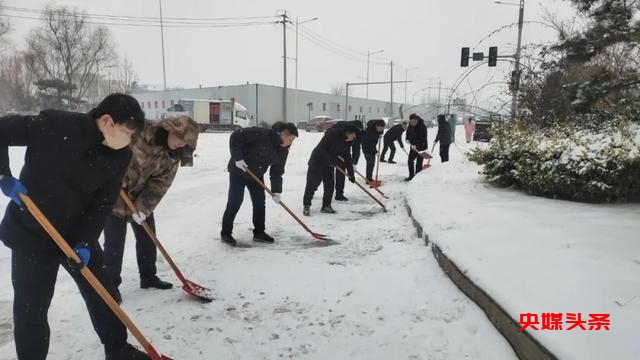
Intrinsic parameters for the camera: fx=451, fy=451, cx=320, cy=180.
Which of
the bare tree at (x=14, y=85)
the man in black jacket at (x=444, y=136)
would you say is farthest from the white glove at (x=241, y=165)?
the bare tree at (x=14, y=85)

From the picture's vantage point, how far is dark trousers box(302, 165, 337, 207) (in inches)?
271

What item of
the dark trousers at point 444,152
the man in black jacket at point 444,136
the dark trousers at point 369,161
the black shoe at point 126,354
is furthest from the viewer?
the dark trousers at point 444,152

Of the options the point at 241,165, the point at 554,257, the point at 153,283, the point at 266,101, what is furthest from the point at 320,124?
the point at 554,257

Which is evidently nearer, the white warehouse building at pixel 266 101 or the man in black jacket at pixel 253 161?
the man in black jacket at pixel 253 161

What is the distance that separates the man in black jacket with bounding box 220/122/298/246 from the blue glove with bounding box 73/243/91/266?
260 cm

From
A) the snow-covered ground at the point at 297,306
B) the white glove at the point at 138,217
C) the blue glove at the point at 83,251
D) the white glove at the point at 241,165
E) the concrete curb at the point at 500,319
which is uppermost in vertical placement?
the white glove at the point at 241,165

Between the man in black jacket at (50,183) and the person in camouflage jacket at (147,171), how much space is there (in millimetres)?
1047

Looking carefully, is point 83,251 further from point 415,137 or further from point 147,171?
point 415,137

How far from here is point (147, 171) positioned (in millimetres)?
3467

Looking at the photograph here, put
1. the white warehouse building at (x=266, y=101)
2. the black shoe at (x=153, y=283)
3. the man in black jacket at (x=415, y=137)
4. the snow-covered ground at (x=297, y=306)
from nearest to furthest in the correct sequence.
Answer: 1. the snow-covered ground at (x=297, y=306)
2. the black shoe at (x=153, y=283)
3. the man in black jacket at (x=415, y=137)
4. the white warehouse building at (x=266, y=101)

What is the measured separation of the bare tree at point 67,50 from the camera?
33.3m

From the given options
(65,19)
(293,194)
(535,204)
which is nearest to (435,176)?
(293,194)

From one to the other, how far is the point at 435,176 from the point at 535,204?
3.62 m

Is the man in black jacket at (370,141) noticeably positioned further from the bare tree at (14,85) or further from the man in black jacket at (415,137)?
the bare tree at (14,85)
